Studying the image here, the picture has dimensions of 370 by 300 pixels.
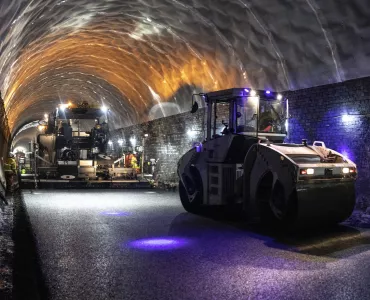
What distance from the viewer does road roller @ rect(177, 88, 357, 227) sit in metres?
8.07

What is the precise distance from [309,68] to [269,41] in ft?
5.15

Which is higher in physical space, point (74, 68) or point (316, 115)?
point (74, 68)

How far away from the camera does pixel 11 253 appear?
22.0 ft

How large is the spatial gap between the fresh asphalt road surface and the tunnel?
0.05m

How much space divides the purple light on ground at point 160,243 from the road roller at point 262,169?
6.45 ft

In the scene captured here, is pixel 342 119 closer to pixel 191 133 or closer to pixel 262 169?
pixel 262 169

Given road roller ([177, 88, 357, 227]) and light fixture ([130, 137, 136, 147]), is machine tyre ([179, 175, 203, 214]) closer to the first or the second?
road roller ([177, 88, 357, 227])

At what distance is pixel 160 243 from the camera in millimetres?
7504

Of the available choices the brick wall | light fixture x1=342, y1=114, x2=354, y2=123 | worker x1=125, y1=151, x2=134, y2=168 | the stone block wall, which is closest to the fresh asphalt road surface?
the brick wall

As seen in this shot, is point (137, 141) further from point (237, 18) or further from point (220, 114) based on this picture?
point (220, 114)

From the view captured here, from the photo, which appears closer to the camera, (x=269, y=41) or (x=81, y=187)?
(x=269, y=41)

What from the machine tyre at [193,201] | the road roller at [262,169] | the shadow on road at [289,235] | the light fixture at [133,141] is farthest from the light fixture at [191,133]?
the shadow on road at [289,235]

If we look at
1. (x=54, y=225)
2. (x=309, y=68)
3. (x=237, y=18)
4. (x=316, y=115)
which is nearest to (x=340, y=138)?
(x=316, y=115)

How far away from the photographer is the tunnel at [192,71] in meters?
7.98
